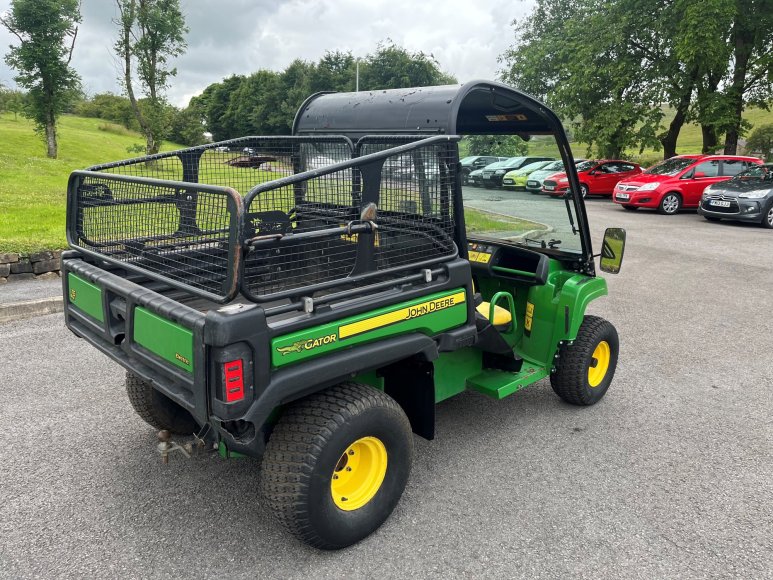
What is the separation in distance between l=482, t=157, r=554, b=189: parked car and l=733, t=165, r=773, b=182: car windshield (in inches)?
493

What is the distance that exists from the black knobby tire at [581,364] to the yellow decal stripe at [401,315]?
1.29 meters

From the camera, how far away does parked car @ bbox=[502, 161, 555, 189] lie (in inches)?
156

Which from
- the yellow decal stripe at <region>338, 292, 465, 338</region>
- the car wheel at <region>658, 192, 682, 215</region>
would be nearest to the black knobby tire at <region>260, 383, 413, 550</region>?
the yellow decal stripe at <region>338, 292, 465, 338</region>

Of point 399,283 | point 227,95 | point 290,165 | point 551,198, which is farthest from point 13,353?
point 227,95

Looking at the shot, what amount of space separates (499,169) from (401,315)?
73.3 inches

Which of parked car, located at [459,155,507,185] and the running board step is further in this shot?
parked car, located at [459,155,507,185]

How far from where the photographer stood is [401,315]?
2.67m

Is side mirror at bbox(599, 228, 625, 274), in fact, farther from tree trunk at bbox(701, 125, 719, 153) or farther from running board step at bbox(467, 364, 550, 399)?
tree trunk at bbox(701, 125, 719, 153)

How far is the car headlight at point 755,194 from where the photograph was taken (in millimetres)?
13062

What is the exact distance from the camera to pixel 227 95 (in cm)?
6059

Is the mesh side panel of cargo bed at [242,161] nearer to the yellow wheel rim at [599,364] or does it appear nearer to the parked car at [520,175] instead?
the parked car at [520,175]

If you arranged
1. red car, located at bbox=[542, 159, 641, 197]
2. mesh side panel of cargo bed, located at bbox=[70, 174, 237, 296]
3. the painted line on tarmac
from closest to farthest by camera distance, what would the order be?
mesh side panel of cargo bed, located at bbox=[70, 174, 237, 296] → the painted line on tarmac → red car, located at bbox=[542, 159, 641, 197]

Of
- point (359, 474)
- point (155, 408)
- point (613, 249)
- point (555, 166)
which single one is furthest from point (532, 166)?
point (155, 408)

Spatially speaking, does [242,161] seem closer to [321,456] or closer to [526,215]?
[526,215]
